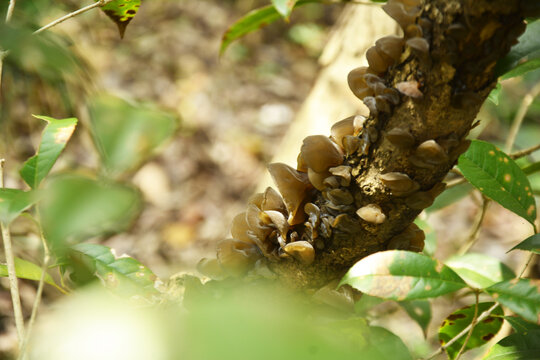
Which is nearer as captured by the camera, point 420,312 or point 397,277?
point 397,277

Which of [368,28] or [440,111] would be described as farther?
[368,28]

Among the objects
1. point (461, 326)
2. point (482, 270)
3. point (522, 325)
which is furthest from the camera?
point (482, 270)

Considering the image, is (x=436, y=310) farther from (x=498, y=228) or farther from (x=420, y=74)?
(x=420, y=74)

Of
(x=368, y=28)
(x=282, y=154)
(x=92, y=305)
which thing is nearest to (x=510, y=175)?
(x=92, y=305)

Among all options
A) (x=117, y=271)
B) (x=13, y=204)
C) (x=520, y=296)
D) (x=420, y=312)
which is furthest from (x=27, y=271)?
(x=420, y=312)

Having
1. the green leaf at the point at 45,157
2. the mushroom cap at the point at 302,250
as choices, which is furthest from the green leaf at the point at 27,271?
the mushroom cap at the point at 302,250

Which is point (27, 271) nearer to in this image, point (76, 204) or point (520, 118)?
point (76, 204)

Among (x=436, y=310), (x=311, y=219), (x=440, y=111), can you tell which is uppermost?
(x=440, y=111)
